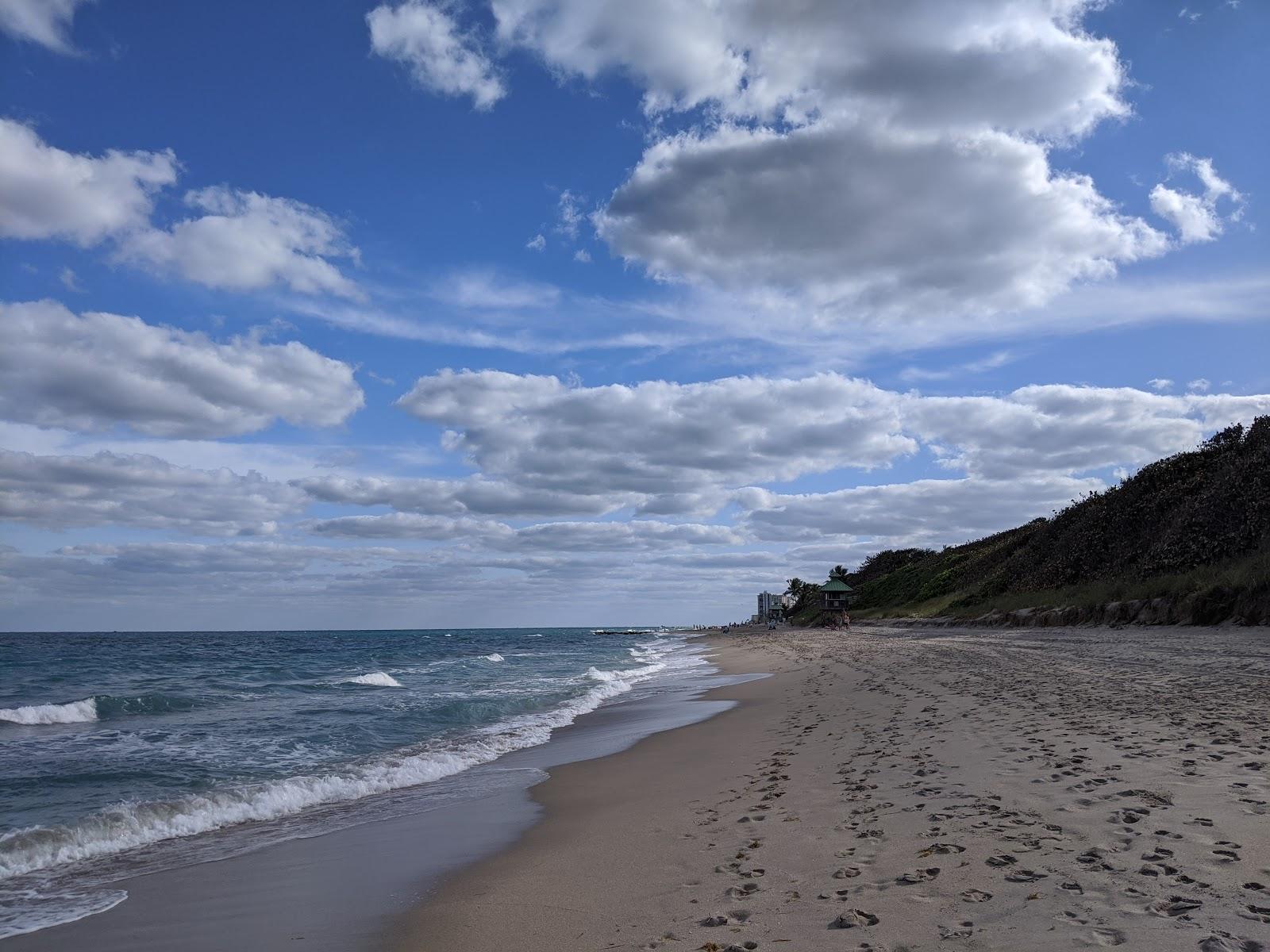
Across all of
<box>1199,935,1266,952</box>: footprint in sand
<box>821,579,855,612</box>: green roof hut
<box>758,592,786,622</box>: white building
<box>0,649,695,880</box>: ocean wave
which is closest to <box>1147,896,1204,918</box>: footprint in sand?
<box>1199,935,1266,952</box>: footprint in sand

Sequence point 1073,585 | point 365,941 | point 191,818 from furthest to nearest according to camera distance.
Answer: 1. point 1073,585
2. point 191,818
3. point 365,941

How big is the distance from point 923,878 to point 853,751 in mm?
5427

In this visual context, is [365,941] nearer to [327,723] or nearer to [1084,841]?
[1084,841]

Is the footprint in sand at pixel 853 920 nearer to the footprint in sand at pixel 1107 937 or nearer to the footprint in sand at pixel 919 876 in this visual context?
the footprint in sand at pixel 919 876

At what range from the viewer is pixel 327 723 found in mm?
19547

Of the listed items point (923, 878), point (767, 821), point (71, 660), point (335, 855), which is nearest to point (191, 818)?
point (335, 855)

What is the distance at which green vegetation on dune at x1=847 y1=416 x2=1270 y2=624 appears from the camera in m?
26.4

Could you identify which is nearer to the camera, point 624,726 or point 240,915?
point 240,915

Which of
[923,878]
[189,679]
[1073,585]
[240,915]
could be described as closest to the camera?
[923,878]

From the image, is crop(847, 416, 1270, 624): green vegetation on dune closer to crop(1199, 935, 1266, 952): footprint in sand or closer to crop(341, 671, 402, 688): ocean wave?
crop(1199, 935, 1266, 952): footprint in sand

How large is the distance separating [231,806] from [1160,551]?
122 feet

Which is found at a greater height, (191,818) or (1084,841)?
(1084,841)

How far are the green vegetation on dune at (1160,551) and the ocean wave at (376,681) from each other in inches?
1176

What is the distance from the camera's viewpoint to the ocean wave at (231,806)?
9000mm
